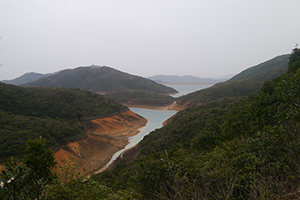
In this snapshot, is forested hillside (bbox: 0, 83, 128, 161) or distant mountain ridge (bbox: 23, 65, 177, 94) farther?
distant mountain ridge (bbox: 23, 65, 177, 94)

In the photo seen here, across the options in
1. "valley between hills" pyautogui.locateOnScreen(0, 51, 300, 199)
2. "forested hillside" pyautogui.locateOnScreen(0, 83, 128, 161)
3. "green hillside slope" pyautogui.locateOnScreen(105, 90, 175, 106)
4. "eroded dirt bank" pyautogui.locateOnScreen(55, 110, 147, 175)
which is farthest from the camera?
"green hillside slope" pyautogui.locateOnScreen(105, 90, 175, 106)

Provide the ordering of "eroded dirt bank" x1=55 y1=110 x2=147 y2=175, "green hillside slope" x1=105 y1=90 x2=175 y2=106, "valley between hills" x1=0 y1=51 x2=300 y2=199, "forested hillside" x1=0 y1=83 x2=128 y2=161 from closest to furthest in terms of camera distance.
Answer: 1. "valley between hills" x1=0 y1=51 x2=300 y2=199
2. "forested hillside" x1=0 y1=83 x2=128 y2=161
3. "eroded dirt bank" x1=55 y1=110 x2=147 y2=175
4. "green hillside slope" x1=105 y1=90 x2=175 y2=106

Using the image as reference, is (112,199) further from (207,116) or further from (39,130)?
(39,130)

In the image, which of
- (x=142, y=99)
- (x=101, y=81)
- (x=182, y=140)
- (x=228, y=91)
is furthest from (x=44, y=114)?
(x=101, y=81)

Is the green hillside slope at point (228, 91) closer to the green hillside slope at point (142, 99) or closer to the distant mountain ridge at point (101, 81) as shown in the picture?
the green hillside slope at point (142, 99)

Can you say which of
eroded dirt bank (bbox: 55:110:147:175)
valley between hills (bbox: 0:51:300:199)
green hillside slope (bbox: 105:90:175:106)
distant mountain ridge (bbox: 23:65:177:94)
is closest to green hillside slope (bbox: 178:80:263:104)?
valley between hills (bbox: 0:51:300:199)

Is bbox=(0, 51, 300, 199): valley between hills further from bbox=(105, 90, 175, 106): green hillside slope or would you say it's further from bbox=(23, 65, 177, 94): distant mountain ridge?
bbox=(23, 65, 177, 94): distant mountain ridge

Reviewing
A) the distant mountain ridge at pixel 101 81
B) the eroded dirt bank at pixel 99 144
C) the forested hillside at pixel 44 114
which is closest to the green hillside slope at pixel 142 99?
the forested hillside at pixel 44 114

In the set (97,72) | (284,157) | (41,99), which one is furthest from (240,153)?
(97,72)
